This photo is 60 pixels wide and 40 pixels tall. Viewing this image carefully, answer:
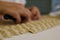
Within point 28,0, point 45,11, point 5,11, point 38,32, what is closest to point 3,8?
point 5,11

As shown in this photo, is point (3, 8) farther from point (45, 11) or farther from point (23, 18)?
point (45, 11)

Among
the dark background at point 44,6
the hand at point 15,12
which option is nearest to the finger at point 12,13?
the hand at point 15,12

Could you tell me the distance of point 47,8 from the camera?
6.31 ft

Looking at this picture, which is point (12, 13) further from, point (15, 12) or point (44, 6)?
point (44, 6)

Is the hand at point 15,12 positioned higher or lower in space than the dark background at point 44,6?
lower

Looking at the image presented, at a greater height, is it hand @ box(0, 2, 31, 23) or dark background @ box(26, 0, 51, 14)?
dark background @ box(26, 0, 51, 14)

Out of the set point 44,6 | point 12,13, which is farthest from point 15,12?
point 44,6

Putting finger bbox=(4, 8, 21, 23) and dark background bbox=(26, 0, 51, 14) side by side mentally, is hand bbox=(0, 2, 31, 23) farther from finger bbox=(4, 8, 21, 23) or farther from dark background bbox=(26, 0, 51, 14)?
dark background bbox=(26, 0, 51, 14)

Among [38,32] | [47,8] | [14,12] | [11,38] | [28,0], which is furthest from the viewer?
[47,8]

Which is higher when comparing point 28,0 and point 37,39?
point 28,0

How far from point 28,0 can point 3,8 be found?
3.58ft

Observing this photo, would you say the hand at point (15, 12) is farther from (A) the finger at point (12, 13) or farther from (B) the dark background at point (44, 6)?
(B) the dark background at point (44, 6)

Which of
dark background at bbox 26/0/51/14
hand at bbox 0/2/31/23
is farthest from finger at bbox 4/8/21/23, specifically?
dark background at bbox 26/0/51/14

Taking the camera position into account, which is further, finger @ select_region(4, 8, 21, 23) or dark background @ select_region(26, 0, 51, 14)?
dark background @ select_region(26, 0, 51, 14)
